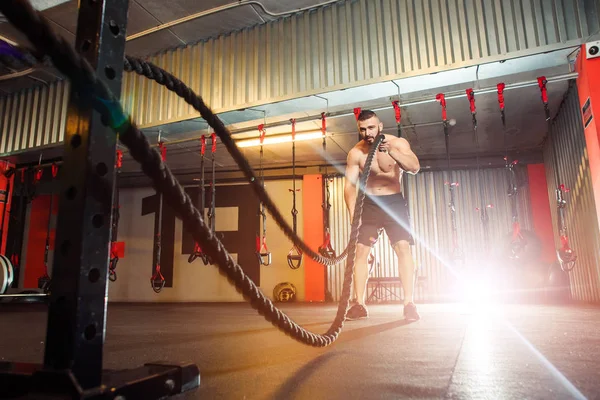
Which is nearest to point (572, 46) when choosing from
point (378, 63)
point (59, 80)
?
point (378, 63)

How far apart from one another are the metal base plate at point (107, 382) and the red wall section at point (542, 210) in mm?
7620

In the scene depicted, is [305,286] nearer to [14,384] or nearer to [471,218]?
[471,218]

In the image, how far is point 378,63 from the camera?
4.27 m

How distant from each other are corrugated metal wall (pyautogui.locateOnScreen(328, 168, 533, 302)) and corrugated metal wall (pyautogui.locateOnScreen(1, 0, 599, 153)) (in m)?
3.75

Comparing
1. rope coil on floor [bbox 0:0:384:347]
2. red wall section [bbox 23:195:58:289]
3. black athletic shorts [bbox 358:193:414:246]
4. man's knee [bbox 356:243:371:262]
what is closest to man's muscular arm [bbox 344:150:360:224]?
black athletic shorts [bbox 358:193:414:246]

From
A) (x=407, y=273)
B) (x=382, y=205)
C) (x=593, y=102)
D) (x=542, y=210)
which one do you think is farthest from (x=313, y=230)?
(x=593, y=102)

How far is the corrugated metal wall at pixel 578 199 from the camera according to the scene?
4488 mm

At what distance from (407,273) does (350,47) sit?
275cm

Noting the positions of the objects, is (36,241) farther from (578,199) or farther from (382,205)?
(578,199)

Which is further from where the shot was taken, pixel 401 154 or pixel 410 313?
pixel 401 154

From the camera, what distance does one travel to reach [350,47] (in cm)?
443

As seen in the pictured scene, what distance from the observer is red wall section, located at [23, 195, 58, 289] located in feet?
27.8

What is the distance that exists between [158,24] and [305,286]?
5.51 meters

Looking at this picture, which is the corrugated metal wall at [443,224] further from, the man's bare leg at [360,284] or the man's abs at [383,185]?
the man's bare leg at [360,284]
